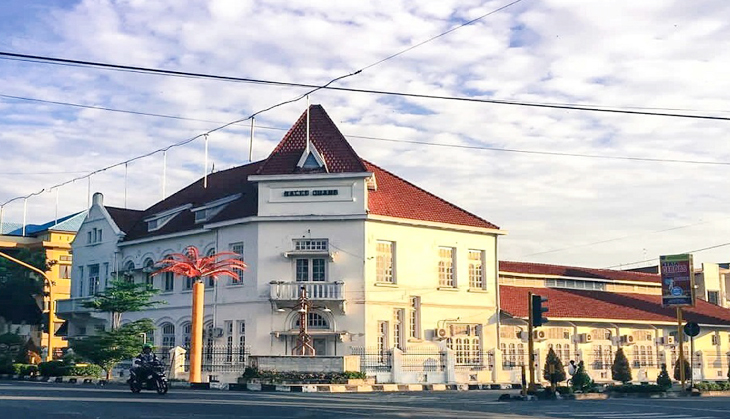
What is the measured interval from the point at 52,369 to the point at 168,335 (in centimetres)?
716

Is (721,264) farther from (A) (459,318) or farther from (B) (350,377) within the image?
(B) (350,377)

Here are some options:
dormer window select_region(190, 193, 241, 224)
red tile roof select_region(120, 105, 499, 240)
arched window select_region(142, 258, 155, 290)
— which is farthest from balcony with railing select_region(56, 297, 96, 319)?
dormer window select_region(190, 193, 241, 224)

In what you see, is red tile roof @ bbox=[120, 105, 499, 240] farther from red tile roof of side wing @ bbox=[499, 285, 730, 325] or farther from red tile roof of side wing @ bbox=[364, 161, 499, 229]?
red tile roof of side wing @ bbox=[499, 285, 730, 325]

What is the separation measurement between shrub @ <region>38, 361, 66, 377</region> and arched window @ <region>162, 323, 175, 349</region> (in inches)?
252

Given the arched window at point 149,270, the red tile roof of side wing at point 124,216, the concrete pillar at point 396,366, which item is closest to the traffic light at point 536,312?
the concrete pillar at point 396,366

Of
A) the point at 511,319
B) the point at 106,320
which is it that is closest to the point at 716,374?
the point at 511,319

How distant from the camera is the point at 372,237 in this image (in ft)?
132

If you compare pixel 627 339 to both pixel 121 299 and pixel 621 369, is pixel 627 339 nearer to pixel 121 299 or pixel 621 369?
pixel 621 369

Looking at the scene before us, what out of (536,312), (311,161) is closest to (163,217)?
(311,161)

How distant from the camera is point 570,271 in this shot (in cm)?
5244

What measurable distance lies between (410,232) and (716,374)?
22.2 meters

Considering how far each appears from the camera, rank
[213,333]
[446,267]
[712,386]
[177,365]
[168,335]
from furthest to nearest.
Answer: [168,335]
[446,267]
[213,333]
[177,365]
[712,386]

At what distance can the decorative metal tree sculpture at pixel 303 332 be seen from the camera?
124ft

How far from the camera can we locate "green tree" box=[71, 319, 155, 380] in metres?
38.9
